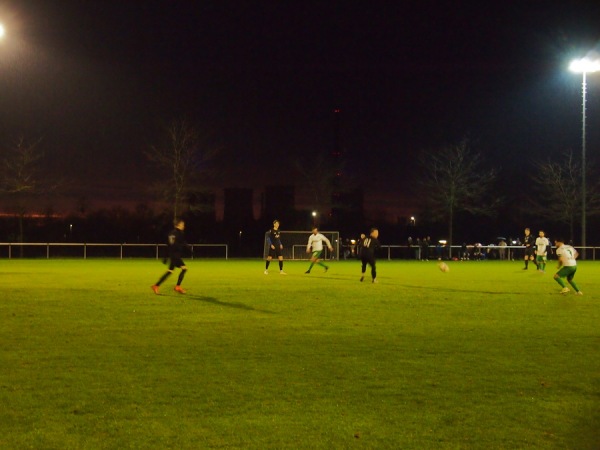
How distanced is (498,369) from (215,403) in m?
4.01

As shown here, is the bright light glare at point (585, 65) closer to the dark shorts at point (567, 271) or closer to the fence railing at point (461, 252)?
the fence railing at point (461, 252)

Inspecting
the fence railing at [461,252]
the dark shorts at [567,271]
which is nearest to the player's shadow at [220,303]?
the dark shorts at [567,271]

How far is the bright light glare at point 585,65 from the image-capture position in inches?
1817

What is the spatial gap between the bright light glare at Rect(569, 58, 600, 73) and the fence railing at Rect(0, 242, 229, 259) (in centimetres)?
2735

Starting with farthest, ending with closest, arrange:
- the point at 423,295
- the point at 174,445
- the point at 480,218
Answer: the point at 480,218 < the point at 423,295 < the point at 174,445

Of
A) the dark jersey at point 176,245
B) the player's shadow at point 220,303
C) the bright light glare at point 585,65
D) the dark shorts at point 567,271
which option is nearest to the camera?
the player's shadow at point 220,303

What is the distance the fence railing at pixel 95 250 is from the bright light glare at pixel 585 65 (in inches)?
1077

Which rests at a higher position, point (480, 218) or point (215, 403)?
point (480, 218)

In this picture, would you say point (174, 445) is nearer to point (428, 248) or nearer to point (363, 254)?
point (363, 254)

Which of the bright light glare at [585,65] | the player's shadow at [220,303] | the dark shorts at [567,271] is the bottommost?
the player's shadow at [220,303]

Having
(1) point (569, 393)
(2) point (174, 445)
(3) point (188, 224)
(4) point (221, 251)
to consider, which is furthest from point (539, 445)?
(3) point (188, 224)

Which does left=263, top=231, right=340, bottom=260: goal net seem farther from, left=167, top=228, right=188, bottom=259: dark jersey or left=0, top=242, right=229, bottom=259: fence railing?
left=167, top=228, right=188, bottom=259: dark jersey

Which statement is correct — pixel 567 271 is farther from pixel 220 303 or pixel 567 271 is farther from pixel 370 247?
pixel 220 303

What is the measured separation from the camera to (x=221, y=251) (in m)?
52.2
